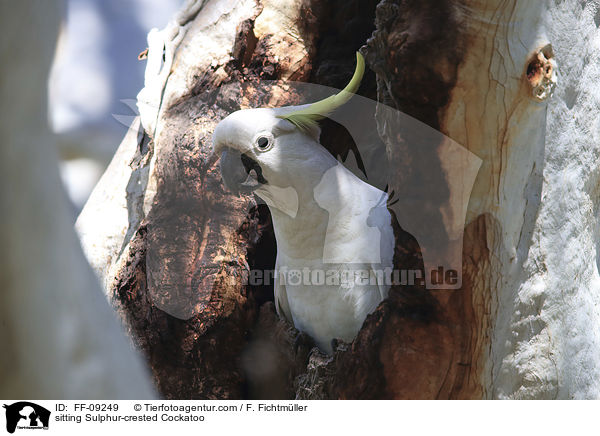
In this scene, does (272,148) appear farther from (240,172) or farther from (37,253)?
(37,253)

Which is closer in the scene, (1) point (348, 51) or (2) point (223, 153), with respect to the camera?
(2) point (223, 153)

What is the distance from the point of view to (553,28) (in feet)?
3.09

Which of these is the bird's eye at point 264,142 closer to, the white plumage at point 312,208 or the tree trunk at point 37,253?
the white plumage at point 312,208

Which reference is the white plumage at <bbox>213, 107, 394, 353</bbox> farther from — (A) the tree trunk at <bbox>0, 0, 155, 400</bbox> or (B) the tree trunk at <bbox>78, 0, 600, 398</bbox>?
(A) the tree trunk at <bbox>0, 0, 155, 400</bbox>

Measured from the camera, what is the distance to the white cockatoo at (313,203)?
3.96ft

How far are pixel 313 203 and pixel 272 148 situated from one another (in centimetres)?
15

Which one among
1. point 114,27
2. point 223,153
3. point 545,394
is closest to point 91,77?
point 114,27

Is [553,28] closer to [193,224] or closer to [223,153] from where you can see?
[223,153]

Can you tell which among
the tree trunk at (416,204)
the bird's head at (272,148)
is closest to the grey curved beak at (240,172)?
the bird's head at (272,148)

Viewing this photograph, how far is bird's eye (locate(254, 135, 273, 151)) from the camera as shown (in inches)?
47.8

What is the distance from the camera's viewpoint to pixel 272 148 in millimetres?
1218

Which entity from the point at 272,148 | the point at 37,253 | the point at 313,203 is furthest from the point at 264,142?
the point at 37,253

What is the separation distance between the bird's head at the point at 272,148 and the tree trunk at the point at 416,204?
0.29ft

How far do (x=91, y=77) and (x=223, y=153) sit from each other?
0.30 metres
